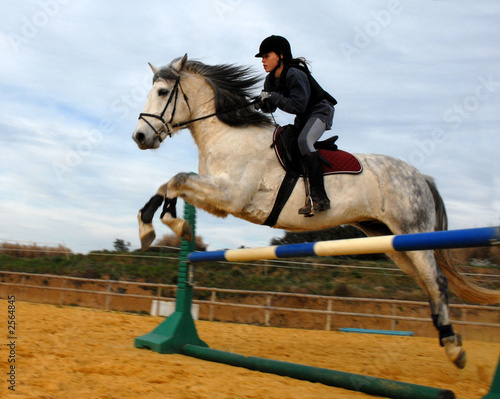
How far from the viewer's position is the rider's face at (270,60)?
384cm

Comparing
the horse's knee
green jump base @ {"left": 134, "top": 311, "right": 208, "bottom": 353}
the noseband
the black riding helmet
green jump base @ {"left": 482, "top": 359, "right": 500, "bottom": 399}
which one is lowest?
green jump base @ {"left": 134, "top": 311, "right": 208, "bottom": 353}

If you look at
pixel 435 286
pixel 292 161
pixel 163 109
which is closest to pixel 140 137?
pixel 163 109

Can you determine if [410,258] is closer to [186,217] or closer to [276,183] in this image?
[276,183]

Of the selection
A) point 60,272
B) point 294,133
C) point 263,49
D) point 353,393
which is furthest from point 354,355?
point 60,272

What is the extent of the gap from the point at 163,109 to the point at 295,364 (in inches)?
85.1

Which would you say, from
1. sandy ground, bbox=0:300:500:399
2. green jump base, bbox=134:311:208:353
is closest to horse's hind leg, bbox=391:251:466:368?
sandy ground, bbox=0:300:500:399

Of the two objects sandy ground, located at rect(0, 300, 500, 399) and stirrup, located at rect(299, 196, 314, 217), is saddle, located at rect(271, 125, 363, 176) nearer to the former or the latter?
stirrup, located at rect(299, 196, 314, 217)

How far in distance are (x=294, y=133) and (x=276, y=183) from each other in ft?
1.43

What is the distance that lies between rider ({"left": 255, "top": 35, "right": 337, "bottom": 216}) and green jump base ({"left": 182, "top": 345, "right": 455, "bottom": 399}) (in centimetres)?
112

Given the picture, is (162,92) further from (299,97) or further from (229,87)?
(299,97)

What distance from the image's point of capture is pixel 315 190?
3.67m

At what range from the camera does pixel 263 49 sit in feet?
12.6

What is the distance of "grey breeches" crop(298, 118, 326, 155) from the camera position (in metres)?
3.70

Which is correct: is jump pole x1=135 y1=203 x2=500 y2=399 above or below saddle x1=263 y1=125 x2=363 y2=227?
below
